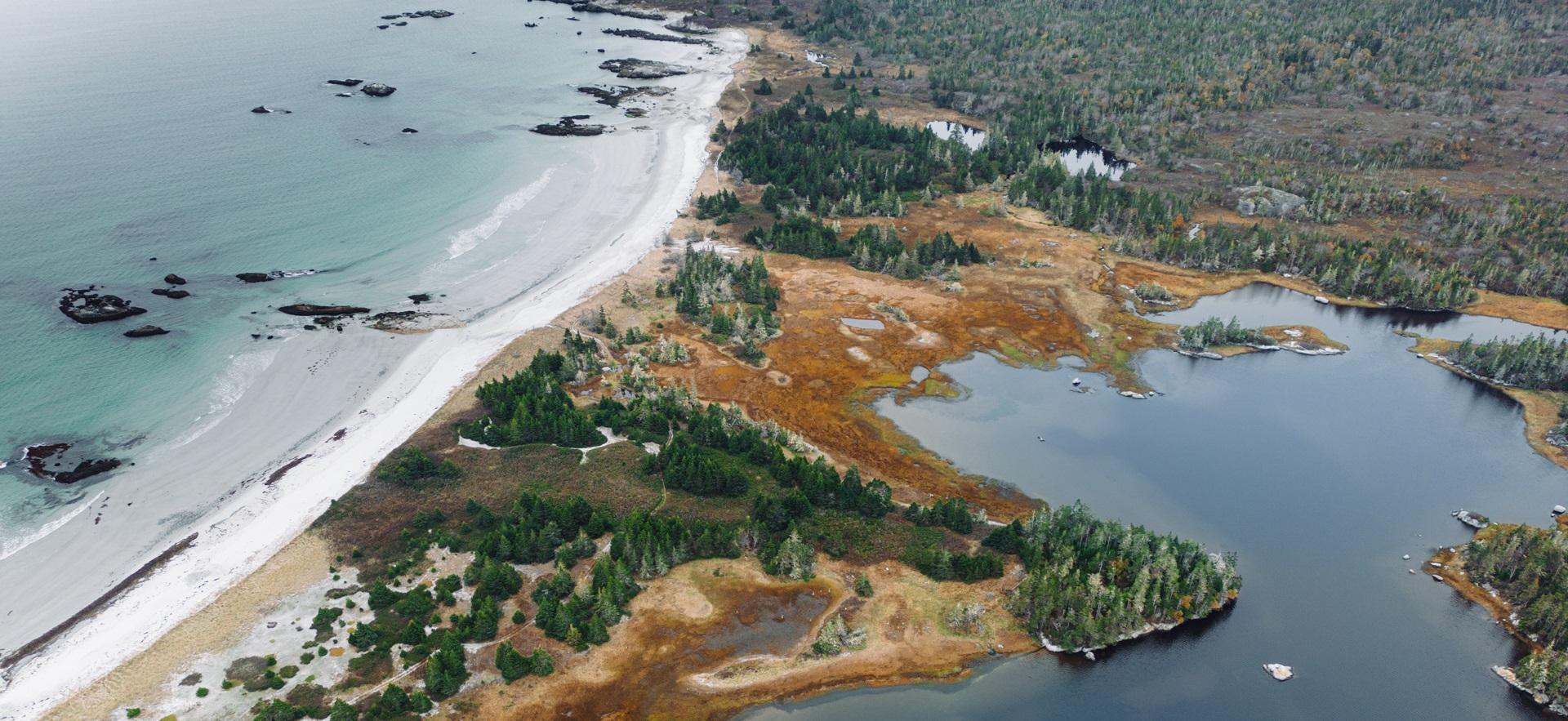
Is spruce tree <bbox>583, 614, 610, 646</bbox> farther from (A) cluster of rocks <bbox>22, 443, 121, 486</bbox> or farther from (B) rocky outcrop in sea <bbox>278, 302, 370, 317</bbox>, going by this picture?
(B) rocky outcrop in sea <bbox>278, 302, 370, 317</bbox>

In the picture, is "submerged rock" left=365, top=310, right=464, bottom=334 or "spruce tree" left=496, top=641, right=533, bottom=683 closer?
"spruce tree" left=496, top=641, right=533, bottom=683

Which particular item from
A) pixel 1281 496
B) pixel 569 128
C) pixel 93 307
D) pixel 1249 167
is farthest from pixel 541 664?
pixel 1249 167

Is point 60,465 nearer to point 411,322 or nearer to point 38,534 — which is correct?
point 38,534

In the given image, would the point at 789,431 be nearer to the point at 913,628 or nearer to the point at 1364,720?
the point at 913,628

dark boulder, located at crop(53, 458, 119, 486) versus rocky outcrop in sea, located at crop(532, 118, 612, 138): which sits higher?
rocky outcrop in sea, located at crop(532, 118, 612, 138)

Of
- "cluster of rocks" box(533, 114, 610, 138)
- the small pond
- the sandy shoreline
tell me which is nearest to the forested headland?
the sandy shoreline

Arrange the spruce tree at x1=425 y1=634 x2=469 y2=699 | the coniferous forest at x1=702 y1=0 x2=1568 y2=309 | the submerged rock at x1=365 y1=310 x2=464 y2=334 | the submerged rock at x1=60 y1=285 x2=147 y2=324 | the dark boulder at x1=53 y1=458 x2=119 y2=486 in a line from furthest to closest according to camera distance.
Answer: the coniferous forest at x1=702 y1=0 x2=1568 y2=309 → the submerged rock at x1=365 y1=310 x2=464 y2=334 → the submerged rock at x1=60 y1=285 x2=147 y2=324 → the dark boulder at x1=53 y1=458 x2=119 y2=486 → the spruce tree at x1=425 y1=634 x2=469 y2=699

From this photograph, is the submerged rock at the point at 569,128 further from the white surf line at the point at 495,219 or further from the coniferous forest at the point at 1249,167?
the coniferous forest at the point at 1249,167
